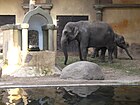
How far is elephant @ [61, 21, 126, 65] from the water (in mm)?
5894

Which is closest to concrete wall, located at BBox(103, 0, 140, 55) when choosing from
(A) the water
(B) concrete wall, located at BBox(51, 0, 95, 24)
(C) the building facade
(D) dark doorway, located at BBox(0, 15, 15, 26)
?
(C) the building facade

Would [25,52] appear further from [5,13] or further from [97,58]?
[5,13]

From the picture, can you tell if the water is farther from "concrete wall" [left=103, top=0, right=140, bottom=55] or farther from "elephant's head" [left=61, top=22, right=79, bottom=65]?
"concrete wall" [left=103, top=0, right=140, bottom=55]

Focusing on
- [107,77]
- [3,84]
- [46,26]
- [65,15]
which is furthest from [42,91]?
[65,15]

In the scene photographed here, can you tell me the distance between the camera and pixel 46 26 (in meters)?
14.5

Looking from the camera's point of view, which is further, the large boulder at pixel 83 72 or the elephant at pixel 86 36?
the elephant at pixel 86 36

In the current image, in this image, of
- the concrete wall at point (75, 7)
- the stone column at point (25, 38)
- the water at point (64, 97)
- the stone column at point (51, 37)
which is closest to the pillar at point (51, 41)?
the stone column at point (51, 37)

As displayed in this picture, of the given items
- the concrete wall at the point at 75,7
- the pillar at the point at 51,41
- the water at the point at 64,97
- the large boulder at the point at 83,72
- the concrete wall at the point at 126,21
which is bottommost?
the water at the point at 64,97

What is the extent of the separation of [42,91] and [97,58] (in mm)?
9386

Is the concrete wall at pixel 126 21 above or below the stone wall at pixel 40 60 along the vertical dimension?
above

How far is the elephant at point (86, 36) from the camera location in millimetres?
15820

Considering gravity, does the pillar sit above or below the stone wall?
above

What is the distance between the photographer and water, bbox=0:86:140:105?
799 centimetres

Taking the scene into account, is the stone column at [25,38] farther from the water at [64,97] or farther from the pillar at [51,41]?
the water at [64,97]
